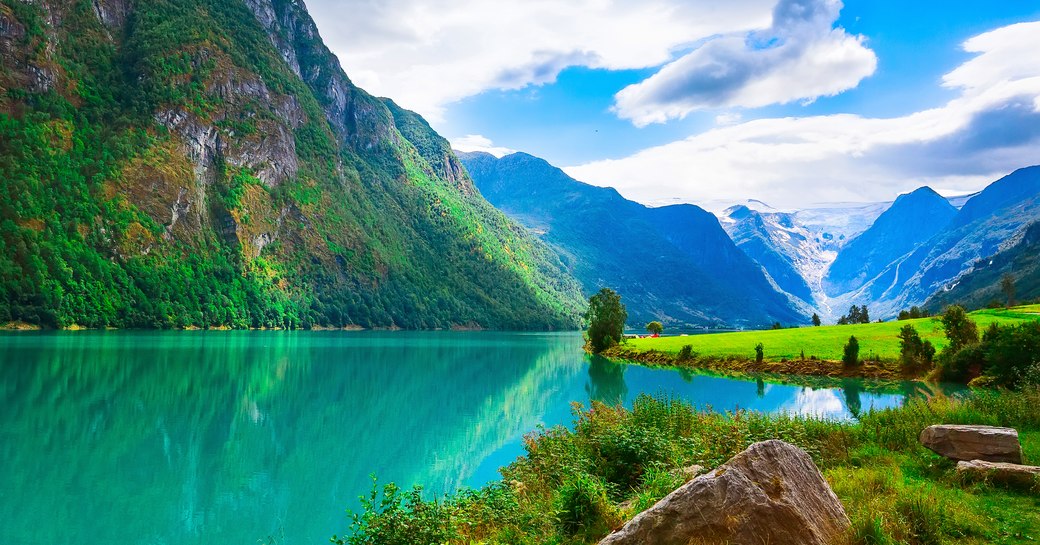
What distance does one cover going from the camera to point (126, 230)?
133 m

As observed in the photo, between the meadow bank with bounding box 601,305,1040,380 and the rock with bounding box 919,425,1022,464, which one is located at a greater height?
the rock with bounding box 919,425,1022,464

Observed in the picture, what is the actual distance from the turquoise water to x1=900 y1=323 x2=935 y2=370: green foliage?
21.6 feet

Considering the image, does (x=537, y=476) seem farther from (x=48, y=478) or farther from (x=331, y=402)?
(x=331, y=402)

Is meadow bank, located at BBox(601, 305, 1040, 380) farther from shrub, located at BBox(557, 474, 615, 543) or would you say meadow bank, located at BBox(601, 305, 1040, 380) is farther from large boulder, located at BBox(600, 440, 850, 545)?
large boulder, located at BBox(600, 440, 850, 545)

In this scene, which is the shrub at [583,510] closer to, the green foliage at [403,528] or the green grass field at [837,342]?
the green foliage at [403,528]

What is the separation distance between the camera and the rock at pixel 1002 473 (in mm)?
10070

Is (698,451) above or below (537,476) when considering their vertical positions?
above

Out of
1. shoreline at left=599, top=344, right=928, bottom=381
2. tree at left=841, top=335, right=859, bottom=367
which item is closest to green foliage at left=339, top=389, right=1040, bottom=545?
shoreline at left=599, top=344, right=928, bottom=381

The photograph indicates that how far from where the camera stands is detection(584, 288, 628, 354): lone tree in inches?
3275

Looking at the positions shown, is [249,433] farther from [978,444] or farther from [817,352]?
[817,352]

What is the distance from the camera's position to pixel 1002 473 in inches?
408

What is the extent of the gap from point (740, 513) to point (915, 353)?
45600mm

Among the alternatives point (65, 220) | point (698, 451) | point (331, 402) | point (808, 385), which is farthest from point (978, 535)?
point (65, 220)

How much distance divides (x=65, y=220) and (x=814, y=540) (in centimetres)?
15280
